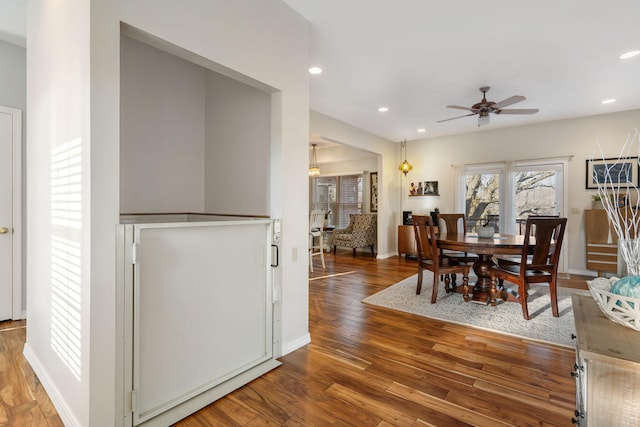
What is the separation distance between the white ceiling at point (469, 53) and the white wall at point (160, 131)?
4.49 feet

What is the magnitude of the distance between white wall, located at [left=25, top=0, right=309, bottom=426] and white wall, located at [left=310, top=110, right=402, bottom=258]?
3.29 metres

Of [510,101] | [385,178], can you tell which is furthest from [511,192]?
[510,101]

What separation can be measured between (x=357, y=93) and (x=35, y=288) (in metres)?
3.92

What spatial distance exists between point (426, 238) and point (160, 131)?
10.1 ft

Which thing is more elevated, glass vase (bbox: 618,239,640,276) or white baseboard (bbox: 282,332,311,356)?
glass vase (bbox: 618,239,640,276)

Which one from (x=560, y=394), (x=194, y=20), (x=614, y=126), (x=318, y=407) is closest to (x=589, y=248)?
(x=614, y=126)

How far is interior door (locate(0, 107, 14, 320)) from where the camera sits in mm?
3006

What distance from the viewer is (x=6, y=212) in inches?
119

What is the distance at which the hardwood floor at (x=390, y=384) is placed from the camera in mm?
1675

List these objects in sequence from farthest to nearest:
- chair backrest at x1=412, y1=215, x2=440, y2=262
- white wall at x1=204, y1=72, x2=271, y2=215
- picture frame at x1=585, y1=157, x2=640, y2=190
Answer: picture frame at x1=585, y1=157, x2=640, y2=190 → chair backrest at x1=412, y1=215, x2=440, y2=262 → white wall at x1=204, y1=72, x2=271, y2=215

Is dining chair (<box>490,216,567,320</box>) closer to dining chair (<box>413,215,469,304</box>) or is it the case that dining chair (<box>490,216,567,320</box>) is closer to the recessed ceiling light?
dining chair (<box>413,215,469,304</box>)

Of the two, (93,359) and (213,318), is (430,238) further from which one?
(93,359)

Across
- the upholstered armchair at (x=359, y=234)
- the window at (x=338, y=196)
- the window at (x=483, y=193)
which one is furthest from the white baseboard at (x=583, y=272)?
the window at (x=338, y=196)

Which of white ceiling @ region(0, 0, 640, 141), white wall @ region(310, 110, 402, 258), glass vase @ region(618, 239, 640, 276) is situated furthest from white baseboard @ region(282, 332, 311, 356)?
white wall @ region(310, 110, 402, 258)
